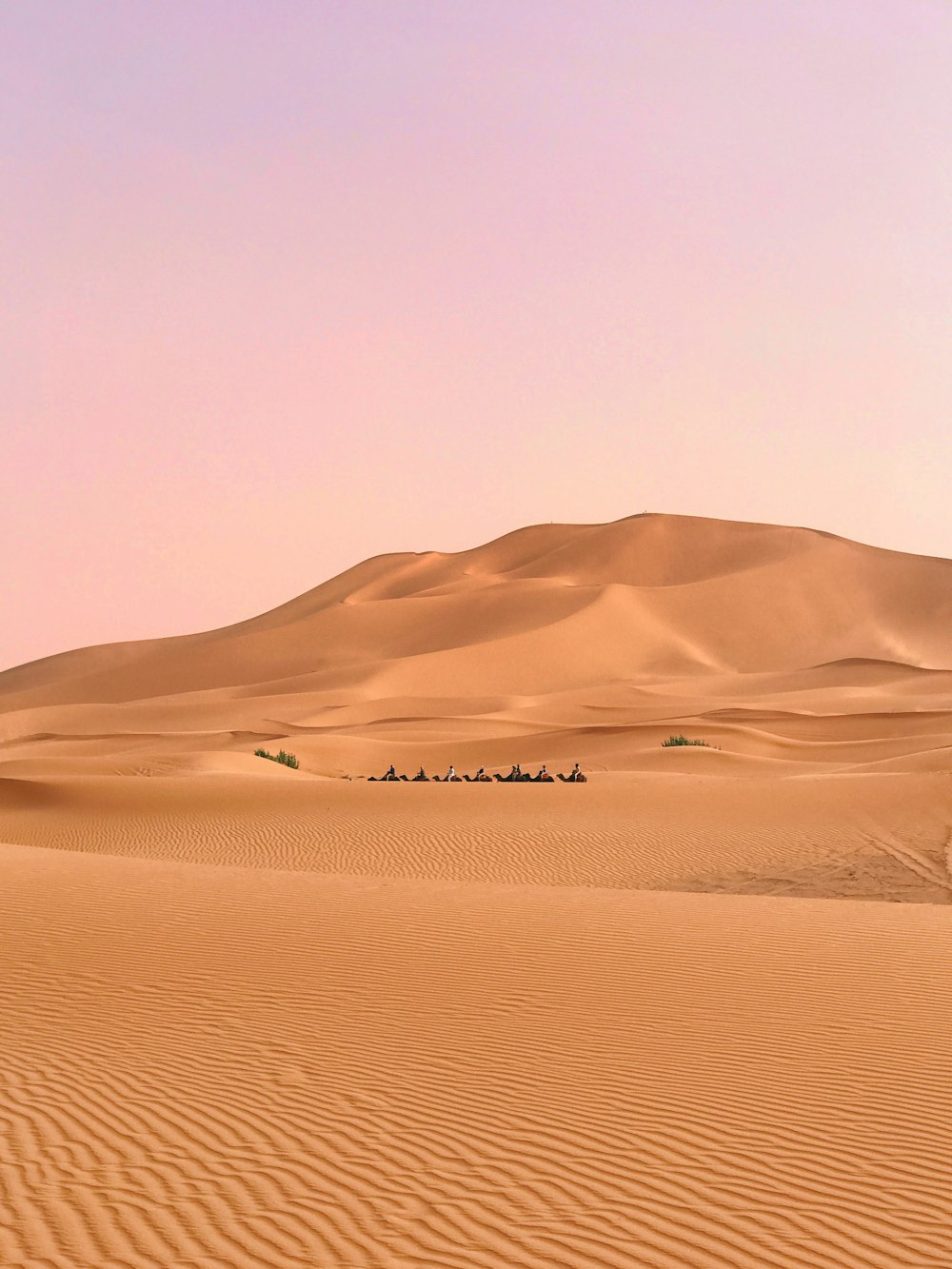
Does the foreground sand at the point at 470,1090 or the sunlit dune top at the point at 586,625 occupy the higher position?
the sunlit dune top at the point at 586,625

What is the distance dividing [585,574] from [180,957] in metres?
112

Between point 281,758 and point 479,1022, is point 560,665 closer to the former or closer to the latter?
point 281,758

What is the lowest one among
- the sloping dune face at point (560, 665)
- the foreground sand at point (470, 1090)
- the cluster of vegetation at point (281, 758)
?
the foreground sand at point (470, 1090)


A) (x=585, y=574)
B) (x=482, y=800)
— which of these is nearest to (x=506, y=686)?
(x=585, y=574)

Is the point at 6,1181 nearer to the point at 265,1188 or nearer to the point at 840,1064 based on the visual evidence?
the point at 265,1188

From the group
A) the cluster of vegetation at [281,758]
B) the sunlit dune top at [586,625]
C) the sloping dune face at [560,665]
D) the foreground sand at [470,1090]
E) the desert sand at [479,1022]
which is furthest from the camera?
the sunlit dune top at [586,625]

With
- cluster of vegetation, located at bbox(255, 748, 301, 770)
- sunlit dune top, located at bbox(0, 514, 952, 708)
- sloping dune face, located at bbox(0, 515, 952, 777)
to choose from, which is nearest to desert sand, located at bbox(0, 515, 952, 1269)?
cluster of vegetation, located at bbox(255, 748, 301, 770)

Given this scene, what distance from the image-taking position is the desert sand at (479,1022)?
5.25 meters

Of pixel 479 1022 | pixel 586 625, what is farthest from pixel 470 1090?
pixel 586 625

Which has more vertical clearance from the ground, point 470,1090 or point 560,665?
point 560,665

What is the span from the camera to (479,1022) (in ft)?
29.0

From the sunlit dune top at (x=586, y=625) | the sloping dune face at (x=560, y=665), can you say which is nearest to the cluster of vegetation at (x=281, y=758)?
the sloping dune face at (x=560, y=665)

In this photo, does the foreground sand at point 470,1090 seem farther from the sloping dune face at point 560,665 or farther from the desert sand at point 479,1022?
the sloping dune face at point 560,665

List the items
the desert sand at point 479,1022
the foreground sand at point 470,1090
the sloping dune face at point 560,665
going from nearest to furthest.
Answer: the foreground sand at point 470,1090
the desert sand at point 479,1022
the sloping dune face at point 560,665
